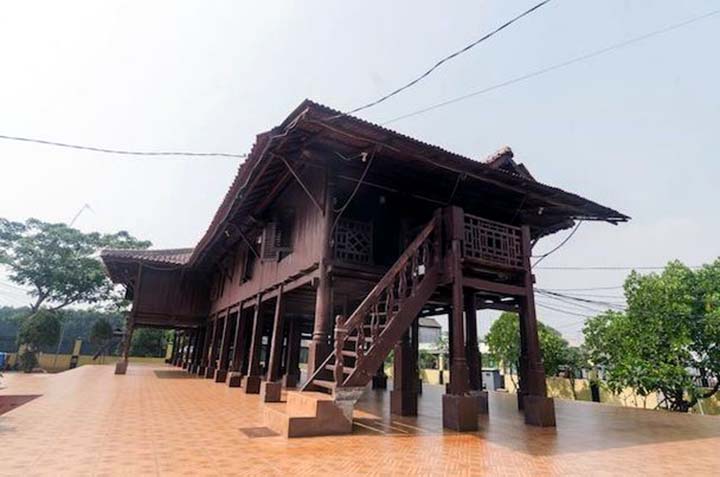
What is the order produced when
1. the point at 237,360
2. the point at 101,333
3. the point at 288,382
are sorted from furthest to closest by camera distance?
the point at 101,333, the point at 288,382, the point at 237,360

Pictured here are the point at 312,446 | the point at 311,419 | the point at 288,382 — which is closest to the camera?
the point at 312,446

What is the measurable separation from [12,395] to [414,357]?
9726 millimetres

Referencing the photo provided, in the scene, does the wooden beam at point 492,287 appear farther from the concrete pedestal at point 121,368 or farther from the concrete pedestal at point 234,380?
the concrete pedestal at point 121,368

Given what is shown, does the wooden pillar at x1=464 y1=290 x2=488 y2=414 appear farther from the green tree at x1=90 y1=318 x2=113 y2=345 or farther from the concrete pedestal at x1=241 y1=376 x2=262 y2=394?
the green tree at x1=90 y1=318 x2=113 y2=345

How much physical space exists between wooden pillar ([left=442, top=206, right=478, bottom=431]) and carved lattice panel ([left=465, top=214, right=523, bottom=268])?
38 cm

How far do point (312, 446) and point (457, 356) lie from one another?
2.97m

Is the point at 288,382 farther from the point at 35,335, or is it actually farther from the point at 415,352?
the point at 35,335

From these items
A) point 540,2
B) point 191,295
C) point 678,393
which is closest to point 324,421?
point 540,2

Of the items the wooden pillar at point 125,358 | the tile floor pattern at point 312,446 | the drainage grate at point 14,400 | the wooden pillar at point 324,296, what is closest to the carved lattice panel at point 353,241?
the wooden pillar at point 324,296

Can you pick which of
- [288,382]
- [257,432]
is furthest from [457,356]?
[288,382]

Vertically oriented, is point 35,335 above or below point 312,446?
above

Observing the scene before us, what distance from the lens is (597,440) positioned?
240 inches

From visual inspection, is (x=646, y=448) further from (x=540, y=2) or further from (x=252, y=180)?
(x=252, y=180)

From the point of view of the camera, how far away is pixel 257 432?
556cm
